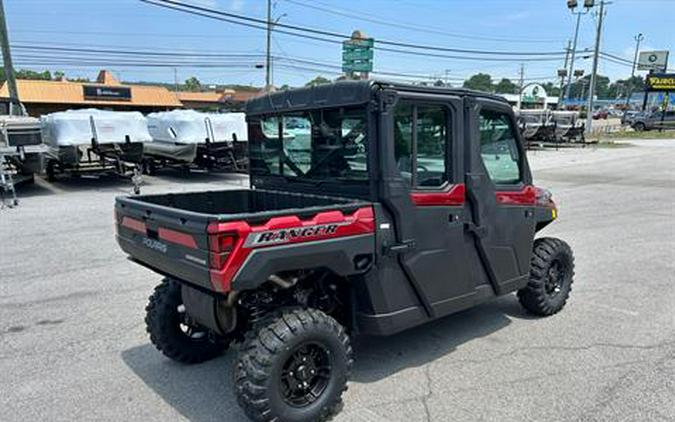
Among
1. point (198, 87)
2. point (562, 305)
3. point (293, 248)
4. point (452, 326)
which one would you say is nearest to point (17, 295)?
point (293, 248)

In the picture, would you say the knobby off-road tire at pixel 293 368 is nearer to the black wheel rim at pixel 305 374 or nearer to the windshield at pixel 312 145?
the black wheel rim at pixel 305 374

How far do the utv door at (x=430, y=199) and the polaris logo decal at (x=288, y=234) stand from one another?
1.77 ft

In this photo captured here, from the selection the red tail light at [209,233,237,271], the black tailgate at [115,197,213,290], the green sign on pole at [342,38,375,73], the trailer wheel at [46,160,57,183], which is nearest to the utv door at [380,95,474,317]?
the red tail light at [209,233,237,271]

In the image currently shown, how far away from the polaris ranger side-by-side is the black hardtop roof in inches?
0.4

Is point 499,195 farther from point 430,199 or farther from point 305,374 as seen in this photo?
point 305,374

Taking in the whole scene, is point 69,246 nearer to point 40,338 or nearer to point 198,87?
point 40,338

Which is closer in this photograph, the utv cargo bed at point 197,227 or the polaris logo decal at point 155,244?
the utv cargo bed at point 197,227

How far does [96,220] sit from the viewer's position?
387 inches

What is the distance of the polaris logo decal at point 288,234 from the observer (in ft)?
9.40

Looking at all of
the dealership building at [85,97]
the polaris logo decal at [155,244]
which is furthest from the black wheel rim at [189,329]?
the dealership building at [85,97]

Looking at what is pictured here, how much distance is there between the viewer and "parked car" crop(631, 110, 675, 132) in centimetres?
4725

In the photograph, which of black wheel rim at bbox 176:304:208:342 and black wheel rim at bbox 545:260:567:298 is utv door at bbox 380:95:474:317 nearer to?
black wheel rim at bbox 545:260:567:298

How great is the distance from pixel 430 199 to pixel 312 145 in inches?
39.3

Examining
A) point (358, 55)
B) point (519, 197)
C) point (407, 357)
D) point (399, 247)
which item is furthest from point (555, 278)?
point (358, 55)
